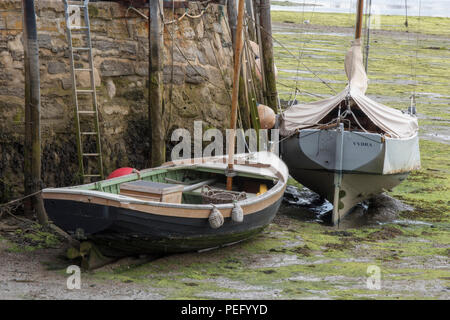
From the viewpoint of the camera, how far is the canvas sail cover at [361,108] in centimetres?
1389

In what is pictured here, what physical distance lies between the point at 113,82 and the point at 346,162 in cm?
411

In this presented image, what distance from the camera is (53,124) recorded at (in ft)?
37.7

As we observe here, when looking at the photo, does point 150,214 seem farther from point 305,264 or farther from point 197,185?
point 305,264

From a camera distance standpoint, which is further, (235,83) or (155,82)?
(155,82)

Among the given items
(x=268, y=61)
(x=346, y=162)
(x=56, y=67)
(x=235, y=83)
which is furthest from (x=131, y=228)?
(x=268, y=61)

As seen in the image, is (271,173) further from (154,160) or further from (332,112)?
(332,112)

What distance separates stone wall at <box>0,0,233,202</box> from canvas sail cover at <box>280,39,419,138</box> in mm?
1382

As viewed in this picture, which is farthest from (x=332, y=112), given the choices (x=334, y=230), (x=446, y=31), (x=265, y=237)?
(x=446, y=31)

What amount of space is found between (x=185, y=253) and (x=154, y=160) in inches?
87.4

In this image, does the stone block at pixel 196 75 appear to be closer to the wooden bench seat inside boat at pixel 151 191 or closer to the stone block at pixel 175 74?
the stone block at pixel 175 74

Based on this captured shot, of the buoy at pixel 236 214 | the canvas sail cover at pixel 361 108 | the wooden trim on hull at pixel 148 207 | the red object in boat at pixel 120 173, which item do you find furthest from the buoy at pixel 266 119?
the wooden trim on hull at pixel 148 207

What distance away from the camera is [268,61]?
16.8 m

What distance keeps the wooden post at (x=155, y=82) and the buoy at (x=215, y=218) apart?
244 centimetres

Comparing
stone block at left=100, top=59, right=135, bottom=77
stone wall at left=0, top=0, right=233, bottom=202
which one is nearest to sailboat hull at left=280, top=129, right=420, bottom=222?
stone wall at left=0, top=0, right=233, bottom=202
